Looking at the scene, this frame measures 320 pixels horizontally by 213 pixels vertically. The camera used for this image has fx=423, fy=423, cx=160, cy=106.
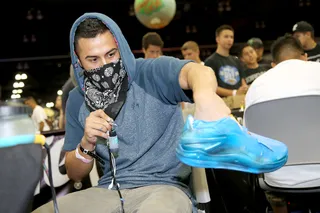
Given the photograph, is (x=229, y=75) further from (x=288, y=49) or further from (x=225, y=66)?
(x=288, y=49)

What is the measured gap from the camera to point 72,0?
11234 mm

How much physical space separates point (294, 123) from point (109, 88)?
1.03m

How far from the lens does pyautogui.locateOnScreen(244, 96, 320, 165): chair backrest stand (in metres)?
2.18

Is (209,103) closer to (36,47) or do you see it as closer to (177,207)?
(177,207)

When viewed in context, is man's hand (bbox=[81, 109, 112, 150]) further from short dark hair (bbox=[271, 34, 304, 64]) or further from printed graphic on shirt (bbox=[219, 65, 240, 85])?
printed graphic on shirt (bbox=[219, 65, 240, 85])

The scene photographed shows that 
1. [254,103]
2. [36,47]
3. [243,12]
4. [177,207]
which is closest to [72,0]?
[36,47]

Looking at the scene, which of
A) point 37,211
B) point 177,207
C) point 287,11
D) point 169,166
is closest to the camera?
point 177,207

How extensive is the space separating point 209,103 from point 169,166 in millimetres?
630

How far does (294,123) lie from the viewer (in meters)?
2.22

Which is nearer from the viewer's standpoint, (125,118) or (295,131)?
(125,118)

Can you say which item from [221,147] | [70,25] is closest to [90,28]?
[221,147]

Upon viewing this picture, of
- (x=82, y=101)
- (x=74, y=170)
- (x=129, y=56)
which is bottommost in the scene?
(x=74, y=170)

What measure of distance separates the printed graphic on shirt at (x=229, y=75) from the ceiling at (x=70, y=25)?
709 cm

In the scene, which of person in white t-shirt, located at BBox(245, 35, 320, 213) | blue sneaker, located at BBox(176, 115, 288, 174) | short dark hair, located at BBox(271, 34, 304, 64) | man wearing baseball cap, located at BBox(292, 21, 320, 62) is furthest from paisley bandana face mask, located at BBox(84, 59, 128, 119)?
man wearing baseball cap, located at BBox(292, 21, 320, 62)
